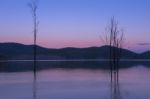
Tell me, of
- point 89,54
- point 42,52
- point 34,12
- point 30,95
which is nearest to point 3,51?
point 42,52

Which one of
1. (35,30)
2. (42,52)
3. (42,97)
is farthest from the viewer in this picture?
(42,52)

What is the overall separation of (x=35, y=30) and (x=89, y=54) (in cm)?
14791

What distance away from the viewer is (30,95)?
14.1 metres

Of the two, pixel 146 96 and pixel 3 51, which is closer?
pixel 146 96

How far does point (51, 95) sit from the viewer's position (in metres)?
14.1

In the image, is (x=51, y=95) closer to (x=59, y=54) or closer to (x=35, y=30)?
(x=35, y=30)

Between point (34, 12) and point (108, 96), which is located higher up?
point (34, 12)

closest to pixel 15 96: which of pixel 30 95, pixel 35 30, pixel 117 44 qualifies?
pixel 30 95

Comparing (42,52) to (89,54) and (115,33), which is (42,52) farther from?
(115,33)

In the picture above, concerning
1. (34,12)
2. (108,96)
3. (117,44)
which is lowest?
(108,96)

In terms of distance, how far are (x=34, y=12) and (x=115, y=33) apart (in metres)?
6.30

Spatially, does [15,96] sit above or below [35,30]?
below

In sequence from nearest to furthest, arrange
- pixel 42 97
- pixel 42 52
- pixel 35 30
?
pixel 42 97 < pixel 35 30 < pixel 42 52

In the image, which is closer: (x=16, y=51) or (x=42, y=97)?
(x=42, y=97)
